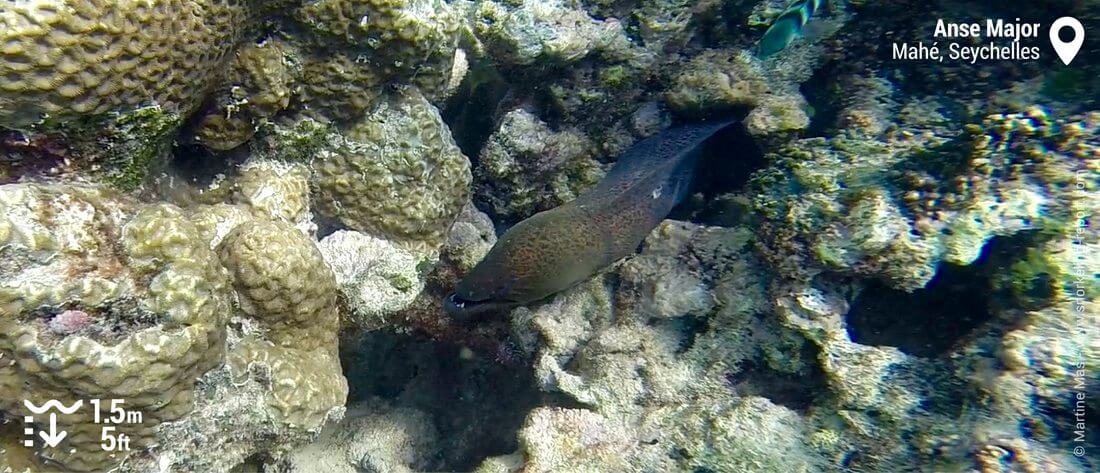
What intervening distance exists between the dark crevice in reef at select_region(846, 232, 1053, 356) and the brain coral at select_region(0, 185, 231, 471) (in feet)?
9.73

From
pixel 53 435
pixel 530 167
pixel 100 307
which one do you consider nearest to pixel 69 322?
pixel 100 307

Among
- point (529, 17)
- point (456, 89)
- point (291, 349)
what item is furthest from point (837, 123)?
point (291, 349)

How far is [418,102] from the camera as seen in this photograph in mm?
3453

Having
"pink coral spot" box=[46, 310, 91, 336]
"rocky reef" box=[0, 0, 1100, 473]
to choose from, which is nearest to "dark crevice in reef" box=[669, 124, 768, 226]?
"rocky reef" box=[0, 0, 1100, 473]

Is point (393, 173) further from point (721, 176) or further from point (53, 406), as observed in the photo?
point (721, 176)

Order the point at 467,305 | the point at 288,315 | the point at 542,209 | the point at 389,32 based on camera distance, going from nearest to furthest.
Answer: the point at 288,315
the point at 389,32
the point at 467,305
the point at 542,209

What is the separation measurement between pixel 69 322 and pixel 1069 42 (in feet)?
14.0

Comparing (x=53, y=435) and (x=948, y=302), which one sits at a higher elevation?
(x=948, y=302)

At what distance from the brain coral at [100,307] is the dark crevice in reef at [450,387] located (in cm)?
157

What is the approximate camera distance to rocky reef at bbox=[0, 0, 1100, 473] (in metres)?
2.24

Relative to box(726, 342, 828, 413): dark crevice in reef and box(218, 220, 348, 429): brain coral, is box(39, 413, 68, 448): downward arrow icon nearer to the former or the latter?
box(218, 220, 348, 429): brain coral

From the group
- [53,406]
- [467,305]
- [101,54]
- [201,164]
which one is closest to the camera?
[101,54]

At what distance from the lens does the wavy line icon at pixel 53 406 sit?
2.25 metres

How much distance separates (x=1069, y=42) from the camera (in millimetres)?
2701
